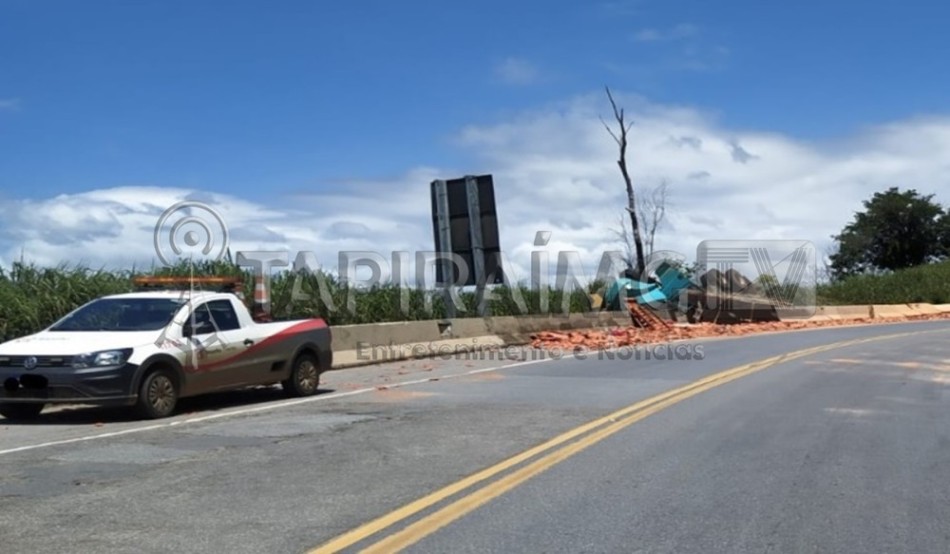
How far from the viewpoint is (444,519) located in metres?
7.43

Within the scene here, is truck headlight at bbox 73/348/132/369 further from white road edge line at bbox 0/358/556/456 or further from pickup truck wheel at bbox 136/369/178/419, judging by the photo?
white road edge line at bbox 0/358/556/456

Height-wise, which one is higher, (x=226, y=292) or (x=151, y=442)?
(x=226, y=292)

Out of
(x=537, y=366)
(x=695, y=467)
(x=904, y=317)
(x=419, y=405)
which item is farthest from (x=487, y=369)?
(x=904, y=317)

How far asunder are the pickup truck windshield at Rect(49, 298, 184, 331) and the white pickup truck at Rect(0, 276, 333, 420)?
0.01 meters

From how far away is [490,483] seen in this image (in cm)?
871

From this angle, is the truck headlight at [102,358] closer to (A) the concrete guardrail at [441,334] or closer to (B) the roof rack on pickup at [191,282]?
(B) the roof rack on pickup at [191,282]

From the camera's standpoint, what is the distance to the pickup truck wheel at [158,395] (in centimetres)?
1264

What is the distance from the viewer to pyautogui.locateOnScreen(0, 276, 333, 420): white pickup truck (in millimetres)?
12273

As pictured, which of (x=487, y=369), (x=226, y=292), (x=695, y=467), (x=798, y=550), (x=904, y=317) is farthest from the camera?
(x=904, y=317)

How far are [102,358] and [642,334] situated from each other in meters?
18.5

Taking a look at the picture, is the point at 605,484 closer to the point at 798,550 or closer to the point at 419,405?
the point at 798,550

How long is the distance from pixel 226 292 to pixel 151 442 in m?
4.48

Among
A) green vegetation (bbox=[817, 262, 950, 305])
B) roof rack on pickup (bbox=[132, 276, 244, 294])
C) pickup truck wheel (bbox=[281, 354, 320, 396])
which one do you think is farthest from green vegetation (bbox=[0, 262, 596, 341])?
green vegetation (bbox=[817, 262, 950, 305])

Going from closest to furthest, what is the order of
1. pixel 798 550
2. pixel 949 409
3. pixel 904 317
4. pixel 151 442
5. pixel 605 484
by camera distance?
pixel 798 550
pixel 605 484
pixel 151 442
pixel 949 409
pixel 904 317
